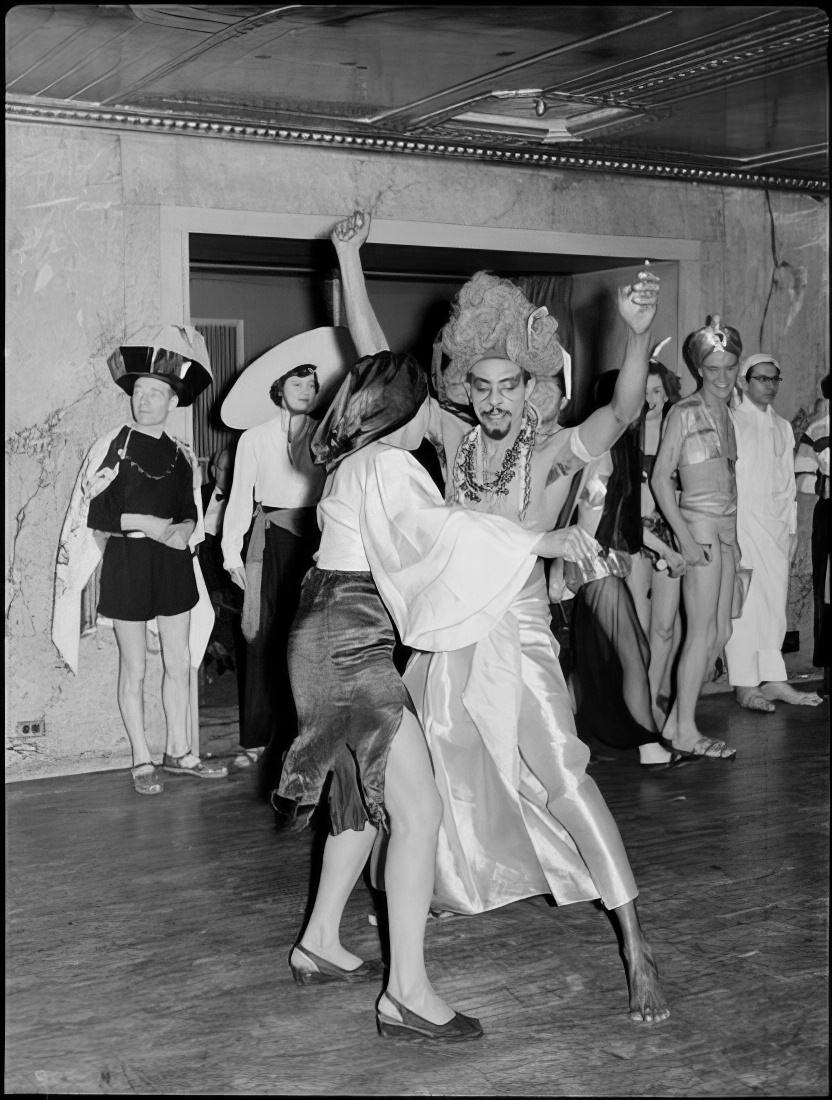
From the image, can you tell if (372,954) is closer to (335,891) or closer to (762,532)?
(335,891)

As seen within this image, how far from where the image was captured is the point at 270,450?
5906mm

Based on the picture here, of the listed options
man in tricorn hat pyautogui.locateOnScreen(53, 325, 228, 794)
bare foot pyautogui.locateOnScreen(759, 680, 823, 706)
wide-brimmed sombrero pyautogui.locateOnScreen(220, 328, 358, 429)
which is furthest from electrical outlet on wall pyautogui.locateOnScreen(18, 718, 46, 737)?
bare foot pyautogui.locateOnScreen(759, 680, 823, 706)

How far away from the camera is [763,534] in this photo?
7090 millimetres

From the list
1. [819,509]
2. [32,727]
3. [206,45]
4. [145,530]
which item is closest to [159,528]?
[145,530]

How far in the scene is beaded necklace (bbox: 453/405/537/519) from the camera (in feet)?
11.9

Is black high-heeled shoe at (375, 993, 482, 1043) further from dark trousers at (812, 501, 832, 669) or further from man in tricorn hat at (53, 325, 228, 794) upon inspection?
dark trousers at (812, 501, 832, 669)

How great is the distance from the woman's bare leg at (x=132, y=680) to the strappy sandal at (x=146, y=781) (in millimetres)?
68

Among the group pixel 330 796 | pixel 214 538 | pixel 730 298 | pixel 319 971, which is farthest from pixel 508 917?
pixel 730 298

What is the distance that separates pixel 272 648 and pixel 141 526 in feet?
2.63

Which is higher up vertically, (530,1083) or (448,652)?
(448,652)

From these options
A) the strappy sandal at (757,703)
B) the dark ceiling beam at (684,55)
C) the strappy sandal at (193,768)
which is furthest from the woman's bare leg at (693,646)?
the dark ceiling beam at (684,55)

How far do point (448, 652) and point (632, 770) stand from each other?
2322 millimetres

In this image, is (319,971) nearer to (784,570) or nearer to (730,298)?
(784,570)

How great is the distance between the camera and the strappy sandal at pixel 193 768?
18.8 ft
